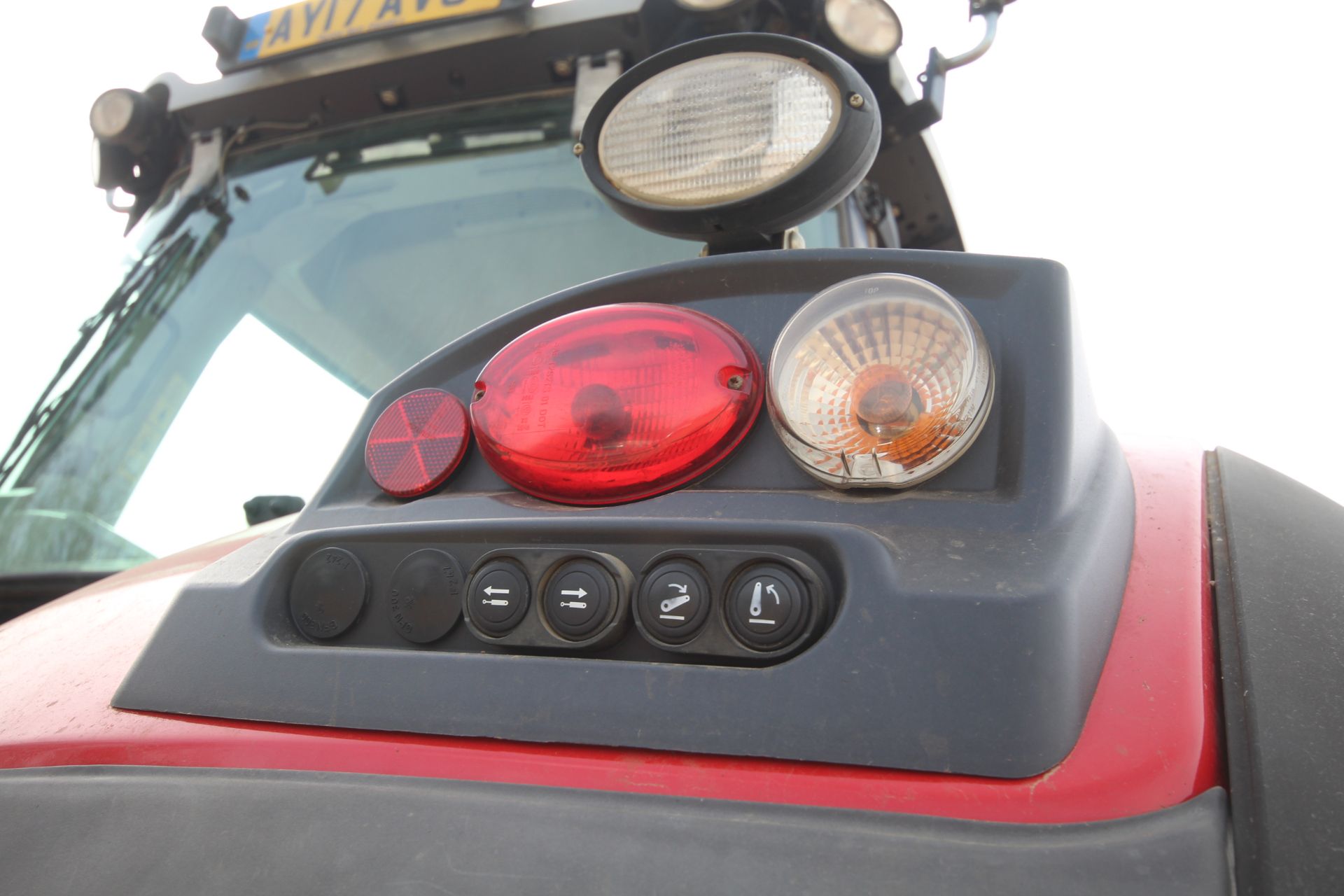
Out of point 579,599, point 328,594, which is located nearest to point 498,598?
point 579,599

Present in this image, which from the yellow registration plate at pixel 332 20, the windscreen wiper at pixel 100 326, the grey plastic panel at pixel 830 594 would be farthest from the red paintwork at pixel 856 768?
the yellow registration plate at pixel 332 20

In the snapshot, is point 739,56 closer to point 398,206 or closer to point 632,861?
point 632,861

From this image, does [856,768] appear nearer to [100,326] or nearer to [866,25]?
[866,25]

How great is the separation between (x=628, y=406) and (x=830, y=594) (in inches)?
10.6

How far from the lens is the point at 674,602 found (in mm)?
742

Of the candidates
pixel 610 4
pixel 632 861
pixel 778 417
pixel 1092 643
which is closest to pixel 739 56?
pixel 778 417

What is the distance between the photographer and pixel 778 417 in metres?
0.83

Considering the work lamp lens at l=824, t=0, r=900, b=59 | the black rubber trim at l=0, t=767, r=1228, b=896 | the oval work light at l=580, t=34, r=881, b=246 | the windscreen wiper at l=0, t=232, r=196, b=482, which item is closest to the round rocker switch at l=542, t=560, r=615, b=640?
the black rubber trim at l=0, t=767, r=1228, b=896

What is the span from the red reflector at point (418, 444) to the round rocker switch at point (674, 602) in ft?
1.04

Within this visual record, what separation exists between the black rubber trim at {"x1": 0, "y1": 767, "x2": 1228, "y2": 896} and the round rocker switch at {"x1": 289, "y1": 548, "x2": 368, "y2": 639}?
15 centimetres

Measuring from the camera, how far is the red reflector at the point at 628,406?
0.86m

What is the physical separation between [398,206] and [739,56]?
50.8 inches

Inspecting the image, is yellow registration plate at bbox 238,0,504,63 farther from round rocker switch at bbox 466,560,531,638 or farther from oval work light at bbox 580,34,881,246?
round rocker switch at bbox 466,560,531,638

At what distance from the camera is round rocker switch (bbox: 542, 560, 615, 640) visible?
2.49 ft
